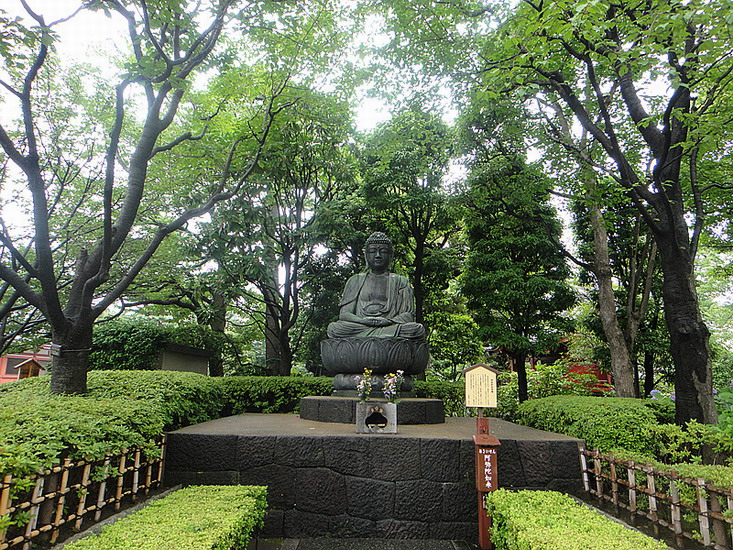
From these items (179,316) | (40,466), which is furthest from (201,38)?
(179,316)

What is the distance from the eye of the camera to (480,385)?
4.16 meters

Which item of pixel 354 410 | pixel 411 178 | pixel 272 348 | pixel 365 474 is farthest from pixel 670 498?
pixel 272 348

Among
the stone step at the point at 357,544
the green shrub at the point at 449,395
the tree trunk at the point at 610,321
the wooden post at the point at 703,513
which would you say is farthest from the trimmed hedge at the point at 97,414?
the tree trunk at the point at 610,321

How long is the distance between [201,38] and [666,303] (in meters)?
6.10

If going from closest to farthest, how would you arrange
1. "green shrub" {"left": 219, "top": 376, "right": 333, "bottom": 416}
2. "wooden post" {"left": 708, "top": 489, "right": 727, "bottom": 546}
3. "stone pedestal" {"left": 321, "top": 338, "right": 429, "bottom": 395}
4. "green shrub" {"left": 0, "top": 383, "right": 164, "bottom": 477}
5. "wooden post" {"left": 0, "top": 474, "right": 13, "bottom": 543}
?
"wooden post" {"left": 0, "top": 474, "right": 13, "bottom": 543}
"green shrub" {"left": 0, "top": 383, "right": 164, "bottom": 477}
"wooden post" {"left": 708, "top": 489, "right": 727, "bottom": 546}
"stone pedestal" {"left": 321, "top": 338, "right": 429, "bottom": 395}
"green shrub" {"left": 219, "top": 376, "right": 333, "bottom": 416}

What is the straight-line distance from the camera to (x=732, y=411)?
4.89m

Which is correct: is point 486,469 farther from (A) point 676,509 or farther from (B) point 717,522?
(B) point 717,522

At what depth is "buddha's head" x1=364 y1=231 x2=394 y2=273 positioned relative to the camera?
7.97m

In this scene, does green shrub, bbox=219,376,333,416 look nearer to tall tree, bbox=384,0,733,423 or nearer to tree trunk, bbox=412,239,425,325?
tree trunk, bbox=412,239,425,325

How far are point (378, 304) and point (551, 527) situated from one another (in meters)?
5.09

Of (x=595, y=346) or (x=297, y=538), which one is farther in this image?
(x=595, y=346)

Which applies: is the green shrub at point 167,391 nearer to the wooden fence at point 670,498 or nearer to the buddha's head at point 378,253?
the buddha's head at point 378,253

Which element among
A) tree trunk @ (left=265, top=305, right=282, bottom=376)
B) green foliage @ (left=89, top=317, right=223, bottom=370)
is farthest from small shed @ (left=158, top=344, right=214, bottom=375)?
tree trunk @ (left=265, top=305, right=282, bottom=376)

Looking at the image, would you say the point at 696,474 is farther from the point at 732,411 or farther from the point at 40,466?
the point at 40,466
